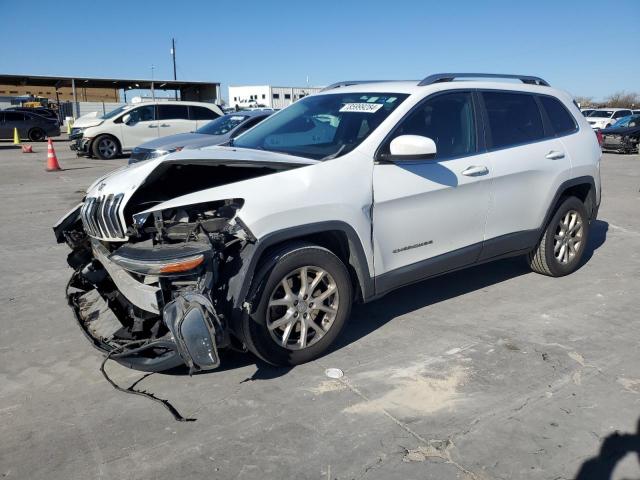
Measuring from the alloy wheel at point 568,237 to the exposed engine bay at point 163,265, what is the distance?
126 inches

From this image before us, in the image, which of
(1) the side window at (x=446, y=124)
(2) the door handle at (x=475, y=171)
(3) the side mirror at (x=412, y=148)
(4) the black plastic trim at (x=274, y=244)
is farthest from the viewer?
(2) the door handle at (x=475, y=171)

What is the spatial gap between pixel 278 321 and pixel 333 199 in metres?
0.86

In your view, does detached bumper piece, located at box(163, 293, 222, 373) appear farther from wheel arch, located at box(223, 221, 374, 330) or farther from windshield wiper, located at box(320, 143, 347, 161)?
windshield wiper, located at box(320, 143, 347, 161)

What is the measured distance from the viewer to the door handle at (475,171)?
172 inches

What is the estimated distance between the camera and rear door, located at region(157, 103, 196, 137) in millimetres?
18531

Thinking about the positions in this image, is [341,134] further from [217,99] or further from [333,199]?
[217,99]

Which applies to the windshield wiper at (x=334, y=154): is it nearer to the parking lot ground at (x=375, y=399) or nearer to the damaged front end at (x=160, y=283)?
the damaged front end at (x=160, y=283)

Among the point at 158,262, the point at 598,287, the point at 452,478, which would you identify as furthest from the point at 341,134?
the point at 598,287

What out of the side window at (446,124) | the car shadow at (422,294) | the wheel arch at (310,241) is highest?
the side window at (446,124)

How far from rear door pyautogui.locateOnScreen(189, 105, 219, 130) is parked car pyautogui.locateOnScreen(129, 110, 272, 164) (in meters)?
6.73

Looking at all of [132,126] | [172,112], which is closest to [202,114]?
[172,112]

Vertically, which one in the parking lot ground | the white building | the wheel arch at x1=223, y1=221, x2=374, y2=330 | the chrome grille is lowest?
the parking lot ground

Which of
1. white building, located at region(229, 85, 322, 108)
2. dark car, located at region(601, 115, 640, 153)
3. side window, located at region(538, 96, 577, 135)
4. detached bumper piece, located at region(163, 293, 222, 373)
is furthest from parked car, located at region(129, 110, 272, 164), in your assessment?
white building, located at region(229, 85, 322, 108)

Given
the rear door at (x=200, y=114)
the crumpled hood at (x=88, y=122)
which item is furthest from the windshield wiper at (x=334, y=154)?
the crumpled hood at (x=88, y=122)
